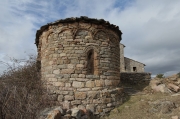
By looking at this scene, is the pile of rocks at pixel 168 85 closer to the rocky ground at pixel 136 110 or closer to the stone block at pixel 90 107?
the rocky ground at pixel 136 110

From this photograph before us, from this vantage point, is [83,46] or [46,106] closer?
[46,106]

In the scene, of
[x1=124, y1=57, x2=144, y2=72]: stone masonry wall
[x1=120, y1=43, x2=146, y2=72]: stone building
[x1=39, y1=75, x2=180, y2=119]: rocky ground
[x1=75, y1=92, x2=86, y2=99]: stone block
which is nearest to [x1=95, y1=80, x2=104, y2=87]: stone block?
[x1=75, y1=92, x2=86, y2=99]: stone block

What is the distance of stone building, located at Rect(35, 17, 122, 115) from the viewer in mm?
5520

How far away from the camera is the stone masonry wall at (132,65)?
19891 millimetres

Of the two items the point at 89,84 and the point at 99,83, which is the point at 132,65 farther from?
the point at 89,84

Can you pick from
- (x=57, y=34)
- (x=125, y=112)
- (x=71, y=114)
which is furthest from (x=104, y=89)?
(x=57, y=34)

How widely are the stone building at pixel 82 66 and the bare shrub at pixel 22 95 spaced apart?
46 cm

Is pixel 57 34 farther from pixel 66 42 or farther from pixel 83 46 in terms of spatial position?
pixel 83 46

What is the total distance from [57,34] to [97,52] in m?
1.73

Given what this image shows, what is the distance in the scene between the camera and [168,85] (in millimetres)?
7738

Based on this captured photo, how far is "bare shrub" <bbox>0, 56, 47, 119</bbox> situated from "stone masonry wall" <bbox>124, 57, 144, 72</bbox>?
14701mm

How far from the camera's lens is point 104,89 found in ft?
18.9

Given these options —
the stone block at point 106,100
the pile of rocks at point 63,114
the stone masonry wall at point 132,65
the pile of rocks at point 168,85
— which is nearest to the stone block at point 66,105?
the pile of rocks at point 63,114

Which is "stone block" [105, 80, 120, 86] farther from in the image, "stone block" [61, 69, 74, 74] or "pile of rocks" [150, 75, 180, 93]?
"pile of rocks" [150, 75, 180, 93]
